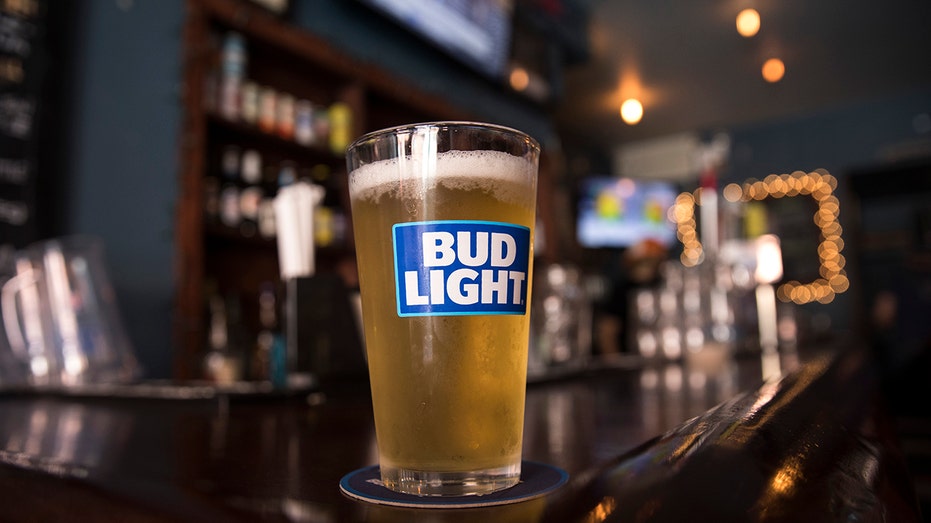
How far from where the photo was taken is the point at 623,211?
268 inches

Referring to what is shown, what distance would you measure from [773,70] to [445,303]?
5.97 metres

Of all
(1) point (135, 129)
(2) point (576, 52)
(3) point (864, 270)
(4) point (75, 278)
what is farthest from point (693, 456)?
(3) point (864, 270)

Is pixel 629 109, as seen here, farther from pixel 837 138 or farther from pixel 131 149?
pixel 131 149

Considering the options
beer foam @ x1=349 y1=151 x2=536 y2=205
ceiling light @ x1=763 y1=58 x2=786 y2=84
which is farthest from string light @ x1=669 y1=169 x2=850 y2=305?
beer foam @ x1=349 y1=151 x2=536 y2=205

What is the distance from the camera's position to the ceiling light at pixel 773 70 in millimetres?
5461

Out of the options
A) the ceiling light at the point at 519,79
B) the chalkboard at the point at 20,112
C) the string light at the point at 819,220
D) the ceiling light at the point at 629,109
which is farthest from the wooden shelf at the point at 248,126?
the string light at the point at 819,220

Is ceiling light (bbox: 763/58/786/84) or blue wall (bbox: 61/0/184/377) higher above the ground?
ceiling light (bbox: 763/58/786/84)

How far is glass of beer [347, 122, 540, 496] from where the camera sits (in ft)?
1.20

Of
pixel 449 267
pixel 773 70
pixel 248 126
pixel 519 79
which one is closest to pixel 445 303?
pixel 449 267

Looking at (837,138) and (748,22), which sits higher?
(748,22)

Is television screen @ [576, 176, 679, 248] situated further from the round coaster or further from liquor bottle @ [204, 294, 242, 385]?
the round coaster

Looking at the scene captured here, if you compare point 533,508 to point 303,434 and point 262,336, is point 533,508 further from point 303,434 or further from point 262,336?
point 262,336

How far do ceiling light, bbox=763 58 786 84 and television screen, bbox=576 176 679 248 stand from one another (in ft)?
5.15

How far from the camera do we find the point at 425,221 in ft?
1.23
